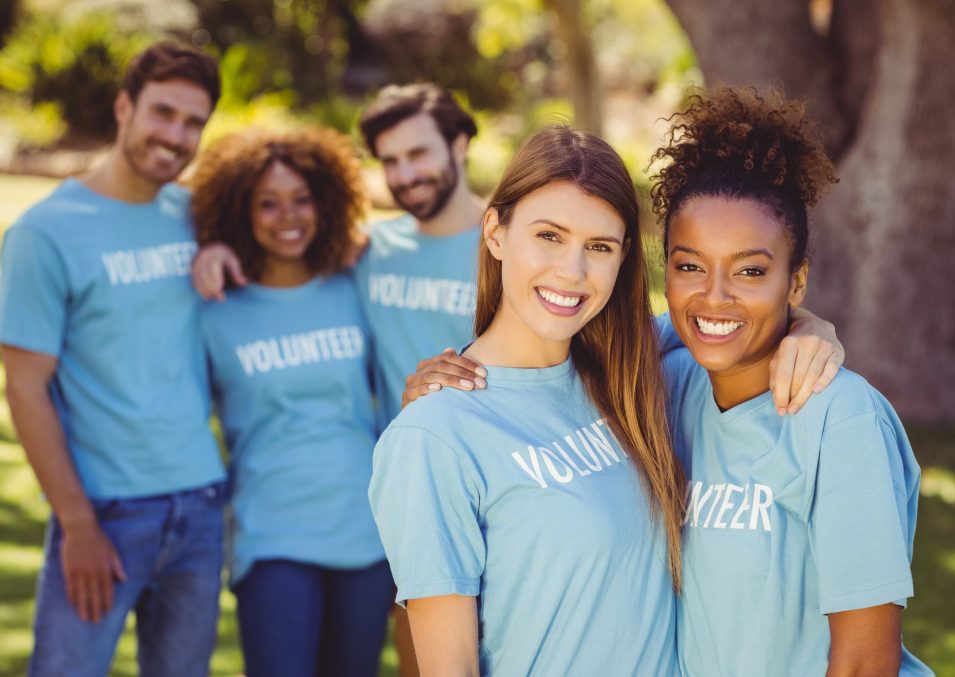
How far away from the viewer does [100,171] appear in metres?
3.64

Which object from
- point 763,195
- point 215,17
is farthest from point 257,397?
point 215,17

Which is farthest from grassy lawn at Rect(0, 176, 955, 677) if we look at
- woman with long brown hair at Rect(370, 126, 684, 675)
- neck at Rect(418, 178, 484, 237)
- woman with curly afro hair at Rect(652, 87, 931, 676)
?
woman with curly afro hair at Rect(652, 87, 931, 676)

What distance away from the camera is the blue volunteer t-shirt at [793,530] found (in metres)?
2.14

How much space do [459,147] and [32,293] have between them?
177 cm

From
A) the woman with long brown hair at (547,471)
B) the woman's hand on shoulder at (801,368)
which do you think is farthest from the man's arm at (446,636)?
the woman's hand on shoulder at (801,368)

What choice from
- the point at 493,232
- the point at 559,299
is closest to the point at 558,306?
the point at 559,299

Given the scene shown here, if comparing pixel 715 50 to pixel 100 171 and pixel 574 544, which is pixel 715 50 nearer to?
pixel 100 171

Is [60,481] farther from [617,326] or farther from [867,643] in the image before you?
[867,643]

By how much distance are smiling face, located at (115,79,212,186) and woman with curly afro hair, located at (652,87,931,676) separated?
1787 mm

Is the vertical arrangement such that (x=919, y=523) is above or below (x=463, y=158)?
below

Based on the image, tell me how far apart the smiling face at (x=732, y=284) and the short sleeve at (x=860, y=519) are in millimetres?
326

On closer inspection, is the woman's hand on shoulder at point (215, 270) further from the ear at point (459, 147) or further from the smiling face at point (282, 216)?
the ear at point (459, 147)

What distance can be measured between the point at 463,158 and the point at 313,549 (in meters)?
1.75

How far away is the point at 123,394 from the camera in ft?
11.4
